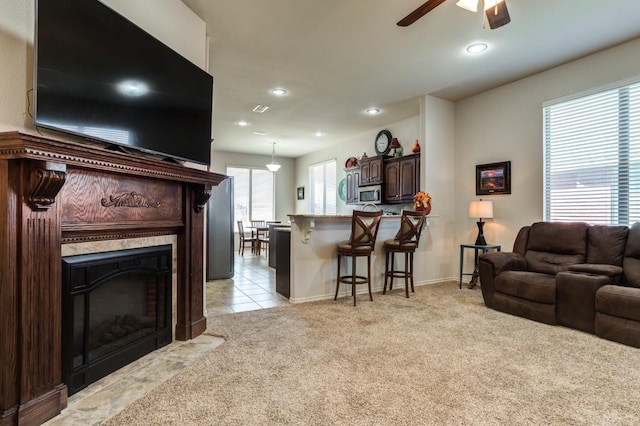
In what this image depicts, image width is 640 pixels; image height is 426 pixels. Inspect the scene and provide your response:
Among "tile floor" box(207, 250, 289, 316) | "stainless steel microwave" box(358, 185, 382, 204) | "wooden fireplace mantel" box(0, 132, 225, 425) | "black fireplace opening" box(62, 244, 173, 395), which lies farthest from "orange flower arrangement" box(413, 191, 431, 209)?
"wooden fireplace mantel" box(0, 132, 225, 425)

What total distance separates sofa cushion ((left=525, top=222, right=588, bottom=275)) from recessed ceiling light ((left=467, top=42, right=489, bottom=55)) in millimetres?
2091

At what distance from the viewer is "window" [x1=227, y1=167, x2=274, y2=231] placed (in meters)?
9.27

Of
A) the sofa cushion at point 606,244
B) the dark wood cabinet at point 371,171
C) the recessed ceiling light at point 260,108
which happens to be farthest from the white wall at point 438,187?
the recessed ceiling light at point 260,108

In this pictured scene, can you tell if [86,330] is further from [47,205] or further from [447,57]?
[447,57]

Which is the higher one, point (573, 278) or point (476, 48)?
point (476, 48)

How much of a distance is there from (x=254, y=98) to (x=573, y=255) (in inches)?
179

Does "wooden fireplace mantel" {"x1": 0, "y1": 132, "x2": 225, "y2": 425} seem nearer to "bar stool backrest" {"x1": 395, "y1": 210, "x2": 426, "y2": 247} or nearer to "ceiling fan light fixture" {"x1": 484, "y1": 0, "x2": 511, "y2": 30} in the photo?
"ceiling fan light fixture" {"x1": 484, "y1": 0, "x2": 511, "y2": 30}

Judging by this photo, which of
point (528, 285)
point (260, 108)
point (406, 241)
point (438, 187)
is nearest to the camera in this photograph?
point (528, 285)

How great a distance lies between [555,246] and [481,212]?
93 cm

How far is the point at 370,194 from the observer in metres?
6.30

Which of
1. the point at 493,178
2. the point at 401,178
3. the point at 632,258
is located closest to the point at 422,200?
the point at 493,178

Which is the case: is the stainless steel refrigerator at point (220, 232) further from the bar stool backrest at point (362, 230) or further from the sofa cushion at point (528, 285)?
the sofa cushion at point (528, 285)

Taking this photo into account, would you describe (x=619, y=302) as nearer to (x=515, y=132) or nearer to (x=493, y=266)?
(x=493, y=266)

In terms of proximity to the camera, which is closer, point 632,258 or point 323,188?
point 632,258
